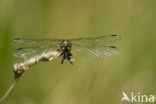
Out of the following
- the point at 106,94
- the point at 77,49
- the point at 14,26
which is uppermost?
the point at 14,26

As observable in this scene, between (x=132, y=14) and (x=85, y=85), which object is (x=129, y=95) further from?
(x=132, y=14)

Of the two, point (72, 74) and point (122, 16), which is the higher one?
point (122, 16)

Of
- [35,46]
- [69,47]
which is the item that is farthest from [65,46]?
[35,46]

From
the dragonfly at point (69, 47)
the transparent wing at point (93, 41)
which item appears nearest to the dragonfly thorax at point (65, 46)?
the dragonfly at point (69, 47)

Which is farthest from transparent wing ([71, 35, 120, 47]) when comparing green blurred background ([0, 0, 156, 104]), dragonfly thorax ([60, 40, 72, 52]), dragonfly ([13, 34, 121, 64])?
green blurred background ([0, 0, 156, 104])

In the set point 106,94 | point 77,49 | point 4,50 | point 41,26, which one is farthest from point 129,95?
point 41,26

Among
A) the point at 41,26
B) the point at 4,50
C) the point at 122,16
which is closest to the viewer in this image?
the point at 4,50

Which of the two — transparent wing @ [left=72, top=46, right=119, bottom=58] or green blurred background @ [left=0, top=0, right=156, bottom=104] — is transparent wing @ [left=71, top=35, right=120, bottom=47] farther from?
green blurred background @ [left=0, top=0, right=156, bottom=104]

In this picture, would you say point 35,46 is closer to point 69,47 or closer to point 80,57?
point 69,47
